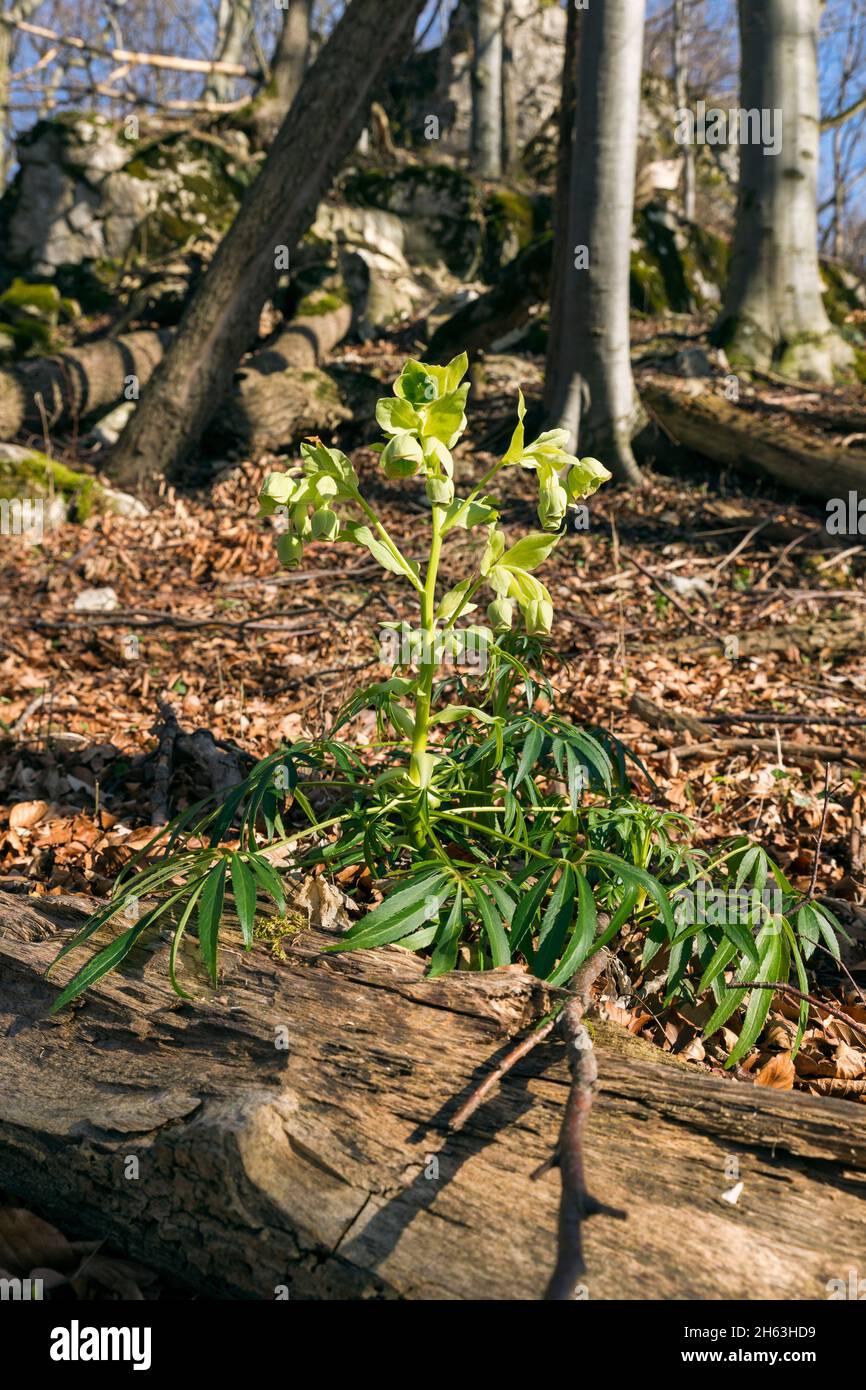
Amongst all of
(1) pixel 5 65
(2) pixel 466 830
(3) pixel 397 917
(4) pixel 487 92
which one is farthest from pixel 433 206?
(3) pixel 397 917

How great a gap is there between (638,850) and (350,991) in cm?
71

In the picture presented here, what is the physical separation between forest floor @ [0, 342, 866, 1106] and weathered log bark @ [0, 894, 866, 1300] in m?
0.70

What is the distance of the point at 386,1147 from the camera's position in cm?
166

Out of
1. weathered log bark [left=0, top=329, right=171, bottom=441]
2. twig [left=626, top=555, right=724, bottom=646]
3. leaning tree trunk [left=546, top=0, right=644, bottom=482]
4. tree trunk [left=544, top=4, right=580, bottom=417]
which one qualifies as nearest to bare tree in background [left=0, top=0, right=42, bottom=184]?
weathered log bark [left=0, top=329, right=171, bottom=441]

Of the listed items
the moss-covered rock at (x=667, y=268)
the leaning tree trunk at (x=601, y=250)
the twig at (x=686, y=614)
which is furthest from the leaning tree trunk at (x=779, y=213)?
the twig at (x=686, y=614)

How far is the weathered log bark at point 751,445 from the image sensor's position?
20.6ft

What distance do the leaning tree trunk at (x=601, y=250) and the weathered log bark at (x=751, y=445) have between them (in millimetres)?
291

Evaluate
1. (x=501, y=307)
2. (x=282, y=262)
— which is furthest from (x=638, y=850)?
(x=501, y=307)

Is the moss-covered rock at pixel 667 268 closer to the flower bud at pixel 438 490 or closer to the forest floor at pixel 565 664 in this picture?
the forest floor at pixel 565 664

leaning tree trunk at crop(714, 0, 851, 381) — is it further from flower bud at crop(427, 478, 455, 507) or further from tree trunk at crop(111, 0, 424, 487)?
flower bud at crop(427, 478, 455, 507)

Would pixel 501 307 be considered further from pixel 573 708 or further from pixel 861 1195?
pixel 861 1195

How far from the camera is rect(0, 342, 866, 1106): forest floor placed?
322 centimetres

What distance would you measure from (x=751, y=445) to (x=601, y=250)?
5.41ft

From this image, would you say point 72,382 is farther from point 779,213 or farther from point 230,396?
point 779,213
